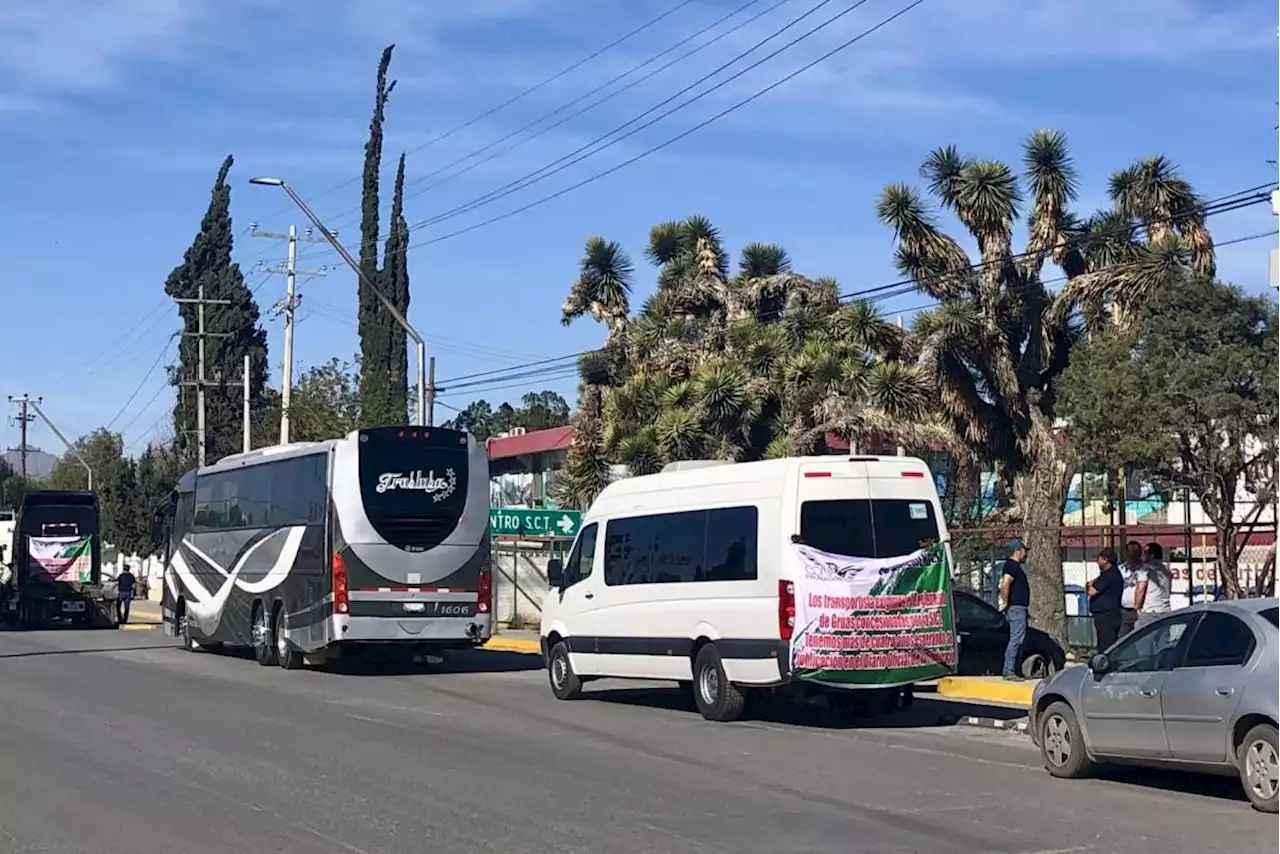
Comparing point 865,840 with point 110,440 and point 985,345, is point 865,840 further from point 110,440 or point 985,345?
point 110,440

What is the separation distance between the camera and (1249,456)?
79.6ft

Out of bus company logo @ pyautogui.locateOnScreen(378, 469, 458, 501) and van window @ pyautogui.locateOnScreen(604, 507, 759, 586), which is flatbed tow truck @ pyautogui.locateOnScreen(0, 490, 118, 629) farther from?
van window @ pyautogui.locateOnScreen(604, 507, 759, 586)

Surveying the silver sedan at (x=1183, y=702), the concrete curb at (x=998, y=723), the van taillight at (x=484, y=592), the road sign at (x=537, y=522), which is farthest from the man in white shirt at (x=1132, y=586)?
the road sign at (x=537, y=522)

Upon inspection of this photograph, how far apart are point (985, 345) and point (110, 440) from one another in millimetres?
71991

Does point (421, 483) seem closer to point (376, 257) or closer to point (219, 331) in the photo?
point (376, 257)

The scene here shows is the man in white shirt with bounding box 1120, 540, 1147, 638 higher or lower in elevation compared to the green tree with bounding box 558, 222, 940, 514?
lower

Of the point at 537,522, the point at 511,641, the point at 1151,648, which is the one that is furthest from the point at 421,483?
the point at 1151,648

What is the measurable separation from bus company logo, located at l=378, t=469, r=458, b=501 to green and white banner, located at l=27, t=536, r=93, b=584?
19.6 m

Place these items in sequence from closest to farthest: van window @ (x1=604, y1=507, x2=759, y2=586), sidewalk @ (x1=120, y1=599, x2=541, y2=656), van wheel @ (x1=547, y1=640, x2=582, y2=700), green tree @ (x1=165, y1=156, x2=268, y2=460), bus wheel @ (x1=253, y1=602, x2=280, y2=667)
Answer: van window @ (x1=604, y1=507, x2=759, y2=586), van wheel @ (x1=547, y1=640, x2=582, y2=700), bus wheel @ (x1=253, y1=602, x2=280, y2=667), sidewalk @ (x1=120, y1=599, x2=541, y2=656), green tree @ (x1=165, y1=156, x2=268, y2=460)

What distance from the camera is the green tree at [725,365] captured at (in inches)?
1253

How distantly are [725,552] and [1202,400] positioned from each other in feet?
30.9

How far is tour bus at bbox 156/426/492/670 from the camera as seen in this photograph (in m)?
24.0

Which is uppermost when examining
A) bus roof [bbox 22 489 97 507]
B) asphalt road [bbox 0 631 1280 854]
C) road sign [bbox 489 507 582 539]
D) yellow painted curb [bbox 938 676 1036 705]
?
bus roof [bbox 22 489 97 507]

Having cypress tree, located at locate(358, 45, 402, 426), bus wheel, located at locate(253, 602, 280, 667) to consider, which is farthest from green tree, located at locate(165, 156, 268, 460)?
bus wheel, located at locate(253, 602, 280, 667)
